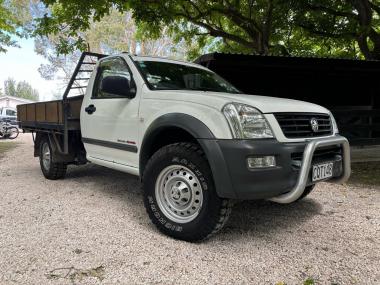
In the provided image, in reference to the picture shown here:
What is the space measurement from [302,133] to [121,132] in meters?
2.12

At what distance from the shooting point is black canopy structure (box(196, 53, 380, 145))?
8.02 meters

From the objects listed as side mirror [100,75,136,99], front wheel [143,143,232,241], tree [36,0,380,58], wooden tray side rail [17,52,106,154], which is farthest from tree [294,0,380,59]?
front wheel [143,143,232,241]

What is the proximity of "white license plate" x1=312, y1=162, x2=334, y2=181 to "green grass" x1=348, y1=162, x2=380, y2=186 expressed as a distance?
3008 mm

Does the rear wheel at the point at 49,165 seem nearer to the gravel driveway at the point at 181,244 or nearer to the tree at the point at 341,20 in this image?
the gravel driveway at the point at 181,244

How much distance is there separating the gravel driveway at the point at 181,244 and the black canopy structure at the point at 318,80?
13.0 ft

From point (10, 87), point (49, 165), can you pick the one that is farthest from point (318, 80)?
point (10, 87)

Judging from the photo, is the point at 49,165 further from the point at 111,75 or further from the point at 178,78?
the point at 178,78

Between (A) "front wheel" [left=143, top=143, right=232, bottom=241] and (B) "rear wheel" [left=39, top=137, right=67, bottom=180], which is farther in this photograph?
(B) "rear wheel" [left=39, top=137, right=67, bottom=180]

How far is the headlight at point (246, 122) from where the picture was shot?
2.97 metres

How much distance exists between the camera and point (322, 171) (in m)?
3.38

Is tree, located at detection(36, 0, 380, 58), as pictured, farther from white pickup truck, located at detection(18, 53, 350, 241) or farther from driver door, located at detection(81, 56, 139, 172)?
white pickup truck, located at detection(18, 53, 350, 241)

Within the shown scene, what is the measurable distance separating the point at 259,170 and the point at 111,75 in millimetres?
2585

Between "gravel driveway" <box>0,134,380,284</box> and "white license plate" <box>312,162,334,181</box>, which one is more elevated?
"white license plate" <box>312,162,334,181</box>

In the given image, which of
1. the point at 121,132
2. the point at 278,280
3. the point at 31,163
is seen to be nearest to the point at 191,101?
the point at 121,132
